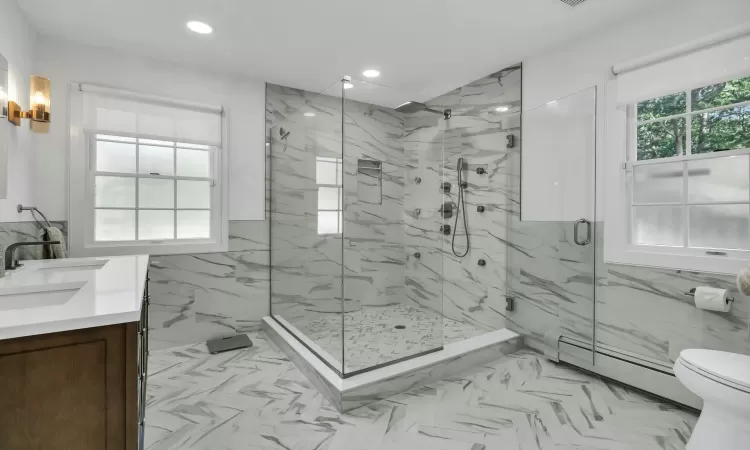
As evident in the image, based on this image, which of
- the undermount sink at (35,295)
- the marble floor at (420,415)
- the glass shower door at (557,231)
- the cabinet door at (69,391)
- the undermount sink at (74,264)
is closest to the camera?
the cabinet door at (69,391)

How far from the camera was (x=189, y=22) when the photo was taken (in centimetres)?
233

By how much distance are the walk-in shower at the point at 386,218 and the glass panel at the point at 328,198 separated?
0.04 feet

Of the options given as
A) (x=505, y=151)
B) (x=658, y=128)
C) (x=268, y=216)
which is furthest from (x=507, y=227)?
(x=268, y=216)

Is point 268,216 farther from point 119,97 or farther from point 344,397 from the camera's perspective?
point 344,397

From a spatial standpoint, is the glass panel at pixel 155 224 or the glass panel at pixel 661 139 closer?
the glass panel at pixel 661 139

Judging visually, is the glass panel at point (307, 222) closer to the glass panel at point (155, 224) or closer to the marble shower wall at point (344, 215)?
the marble shower wall at point (344, 215)

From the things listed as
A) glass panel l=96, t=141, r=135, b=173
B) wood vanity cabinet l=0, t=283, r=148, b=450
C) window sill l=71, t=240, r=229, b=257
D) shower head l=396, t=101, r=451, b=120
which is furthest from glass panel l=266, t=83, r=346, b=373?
wood vanity cabinet l=0, t=283, r=148, b=450

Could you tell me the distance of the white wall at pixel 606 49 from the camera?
76.4 inches

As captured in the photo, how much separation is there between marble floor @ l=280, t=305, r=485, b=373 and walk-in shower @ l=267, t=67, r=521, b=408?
10 mm

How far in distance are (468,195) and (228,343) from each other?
2.51 metres

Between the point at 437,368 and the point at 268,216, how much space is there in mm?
2059

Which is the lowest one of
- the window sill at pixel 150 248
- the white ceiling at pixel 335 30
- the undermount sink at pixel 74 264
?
the undermount sink at pixel 74 264

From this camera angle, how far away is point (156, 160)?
2.93m

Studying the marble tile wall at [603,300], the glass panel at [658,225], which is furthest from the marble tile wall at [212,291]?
the glass panel at [658,225]
